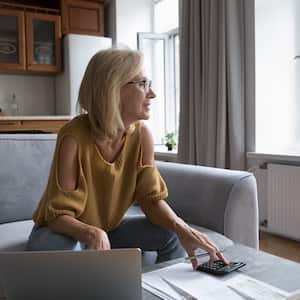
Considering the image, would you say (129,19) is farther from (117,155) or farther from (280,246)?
(117,155)

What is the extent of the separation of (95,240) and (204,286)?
0.93 ft

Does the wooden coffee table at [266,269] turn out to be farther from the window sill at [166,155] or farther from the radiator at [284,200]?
the window sill at [166,155]

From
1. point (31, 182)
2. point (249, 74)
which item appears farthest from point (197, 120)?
point (31, 182)

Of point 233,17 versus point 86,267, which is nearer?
point 86,267

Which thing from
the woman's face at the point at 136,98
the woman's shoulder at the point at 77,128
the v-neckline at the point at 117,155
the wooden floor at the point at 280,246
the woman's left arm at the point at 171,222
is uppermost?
the woman's face at the point at 136,98

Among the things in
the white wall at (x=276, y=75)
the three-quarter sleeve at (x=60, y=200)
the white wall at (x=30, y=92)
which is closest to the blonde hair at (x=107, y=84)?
the three-quarter sleeve at (x=60, y=200)

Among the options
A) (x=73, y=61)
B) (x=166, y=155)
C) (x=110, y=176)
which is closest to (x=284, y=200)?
(x=166, y=155)

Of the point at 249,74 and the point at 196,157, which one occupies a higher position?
the point at 249,74

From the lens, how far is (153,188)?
1.25 metres

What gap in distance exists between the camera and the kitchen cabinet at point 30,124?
3.86 meters

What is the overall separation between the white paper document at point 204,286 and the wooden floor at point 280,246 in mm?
1648

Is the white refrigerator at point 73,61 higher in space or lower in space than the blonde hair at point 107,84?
higher

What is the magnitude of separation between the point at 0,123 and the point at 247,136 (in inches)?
88.9

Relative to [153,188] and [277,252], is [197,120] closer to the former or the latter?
[277,252]
